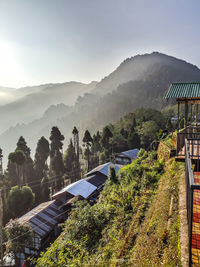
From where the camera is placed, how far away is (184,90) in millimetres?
9109

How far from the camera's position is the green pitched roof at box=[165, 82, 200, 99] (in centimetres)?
881

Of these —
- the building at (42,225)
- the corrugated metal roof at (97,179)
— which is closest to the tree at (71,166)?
the corrugated metal roof at (97,179)

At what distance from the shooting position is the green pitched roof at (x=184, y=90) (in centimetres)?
881

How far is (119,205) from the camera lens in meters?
10.1

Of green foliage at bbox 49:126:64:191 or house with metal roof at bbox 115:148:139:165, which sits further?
house with metal roof at bbox 115:148:139:165

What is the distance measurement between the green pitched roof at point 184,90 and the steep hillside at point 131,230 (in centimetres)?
369

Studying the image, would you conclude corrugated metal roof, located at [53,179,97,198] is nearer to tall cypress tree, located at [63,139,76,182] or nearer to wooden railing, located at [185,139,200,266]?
tall cypress tree, located at [63,139,76,182]

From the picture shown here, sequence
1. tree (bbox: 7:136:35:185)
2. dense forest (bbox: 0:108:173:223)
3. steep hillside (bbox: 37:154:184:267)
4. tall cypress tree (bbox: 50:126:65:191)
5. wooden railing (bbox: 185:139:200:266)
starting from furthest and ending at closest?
1. tall cypress tree (bbox: 50:126:65:191)
2. tree (bbox: 7:136:35:185)
3. dense forest (bbox: 0:108:173:223)
4. steep hillside (bbox: 37:154:184:267)
5. wooden railing (bbox: 185:139:200:266)

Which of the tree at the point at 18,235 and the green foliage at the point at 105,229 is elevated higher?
the green foliage at the point at 105,229

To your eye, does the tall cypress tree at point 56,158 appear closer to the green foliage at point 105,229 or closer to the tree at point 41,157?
the tree at point 41,157

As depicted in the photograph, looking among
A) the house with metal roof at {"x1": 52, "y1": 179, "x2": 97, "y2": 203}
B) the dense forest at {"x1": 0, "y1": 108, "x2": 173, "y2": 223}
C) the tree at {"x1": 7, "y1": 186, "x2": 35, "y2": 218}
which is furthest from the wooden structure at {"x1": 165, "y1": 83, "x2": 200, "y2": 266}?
the tree at {"x1": 7, "y1": 186, "x2": 35, "y2": 218}

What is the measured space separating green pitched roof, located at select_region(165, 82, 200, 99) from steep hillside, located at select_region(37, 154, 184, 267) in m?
3.69

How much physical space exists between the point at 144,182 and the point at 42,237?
1431 cm

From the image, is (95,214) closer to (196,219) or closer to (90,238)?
(90,238)
